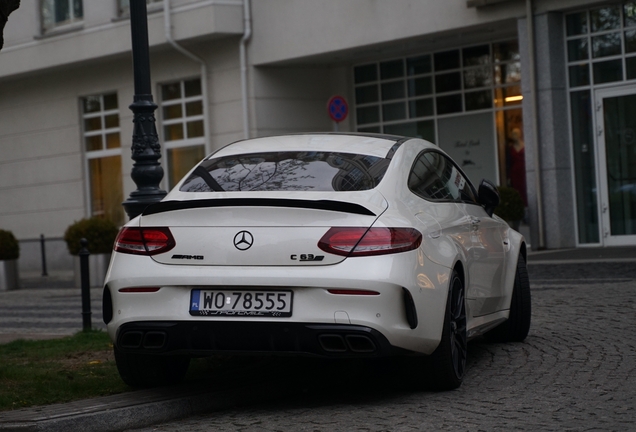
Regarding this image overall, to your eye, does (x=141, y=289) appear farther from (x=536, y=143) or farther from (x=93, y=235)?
(x=536, y=143)

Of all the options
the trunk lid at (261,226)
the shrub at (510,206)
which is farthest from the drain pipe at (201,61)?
the trunk lid at (261,226)

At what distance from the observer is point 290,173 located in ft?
21.0

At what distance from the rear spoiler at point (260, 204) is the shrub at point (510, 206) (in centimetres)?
1287

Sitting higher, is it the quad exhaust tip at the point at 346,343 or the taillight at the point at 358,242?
the taillight at the point at 358,242

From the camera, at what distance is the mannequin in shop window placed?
69.0 ft

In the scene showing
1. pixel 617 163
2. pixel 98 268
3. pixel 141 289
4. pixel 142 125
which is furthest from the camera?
pixel 98 268

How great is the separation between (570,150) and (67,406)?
1423 centimetres

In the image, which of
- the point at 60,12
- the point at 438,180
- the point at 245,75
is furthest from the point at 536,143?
the point at 60,12

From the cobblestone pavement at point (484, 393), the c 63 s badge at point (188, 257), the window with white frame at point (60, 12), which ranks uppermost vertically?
the window with white frame at point (60, 12)

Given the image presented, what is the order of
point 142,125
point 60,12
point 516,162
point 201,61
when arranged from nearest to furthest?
point 142,125 < point 516,162 < point 201,61 < point 60,12

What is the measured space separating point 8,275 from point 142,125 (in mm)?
11483

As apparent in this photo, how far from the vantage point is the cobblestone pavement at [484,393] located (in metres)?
5.55

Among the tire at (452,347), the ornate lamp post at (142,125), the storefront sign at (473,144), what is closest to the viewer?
the tire at (452,347)

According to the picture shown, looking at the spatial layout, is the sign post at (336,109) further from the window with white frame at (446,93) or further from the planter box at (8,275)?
the planter box at (8,275)
